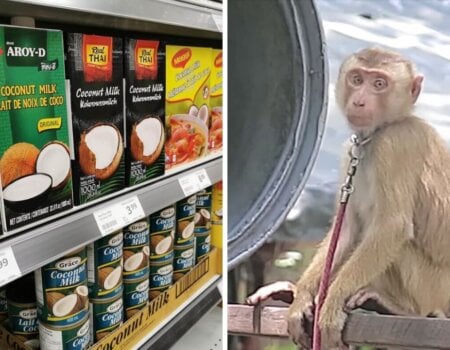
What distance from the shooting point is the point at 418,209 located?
816 millimetres

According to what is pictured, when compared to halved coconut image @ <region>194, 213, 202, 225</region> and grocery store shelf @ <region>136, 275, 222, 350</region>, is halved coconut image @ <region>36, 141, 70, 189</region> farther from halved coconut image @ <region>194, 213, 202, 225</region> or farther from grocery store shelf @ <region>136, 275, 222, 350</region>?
halved coconut image @ <region>194, 213, 202, 225</region>

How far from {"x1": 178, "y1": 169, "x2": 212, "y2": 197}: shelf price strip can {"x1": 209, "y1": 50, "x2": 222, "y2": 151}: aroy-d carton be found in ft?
0.38

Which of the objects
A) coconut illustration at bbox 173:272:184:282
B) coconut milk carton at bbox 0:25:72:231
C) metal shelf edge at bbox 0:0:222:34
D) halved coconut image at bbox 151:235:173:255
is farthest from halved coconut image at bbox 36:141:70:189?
coconut illustration at bbox 173:272:184:282

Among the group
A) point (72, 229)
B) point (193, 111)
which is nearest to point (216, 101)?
point (193, 111)

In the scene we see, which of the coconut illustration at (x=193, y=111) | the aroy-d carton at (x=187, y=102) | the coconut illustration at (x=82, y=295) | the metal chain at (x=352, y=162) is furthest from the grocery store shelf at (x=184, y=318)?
the metal chain at (x=352, y=162)

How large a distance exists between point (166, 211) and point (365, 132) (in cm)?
85

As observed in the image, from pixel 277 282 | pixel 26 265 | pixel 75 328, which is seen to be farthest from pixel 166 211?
pixel 277 282

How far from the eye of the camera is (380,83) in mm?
806

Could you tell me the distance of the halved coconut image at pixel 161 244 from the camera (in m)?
1.59

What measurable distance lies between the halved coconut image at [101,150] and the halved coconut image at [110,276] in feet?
0.69

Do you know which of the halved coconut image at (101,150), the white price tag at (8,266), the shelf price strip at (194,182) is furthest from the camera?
the shelf price strip at (194,182)

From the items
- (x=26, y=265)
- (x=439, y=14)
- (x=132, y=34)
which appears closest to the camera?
(x=439, y=14)

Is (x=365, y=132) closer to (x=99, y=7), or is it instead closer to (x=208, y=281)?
(x=99, y=7)

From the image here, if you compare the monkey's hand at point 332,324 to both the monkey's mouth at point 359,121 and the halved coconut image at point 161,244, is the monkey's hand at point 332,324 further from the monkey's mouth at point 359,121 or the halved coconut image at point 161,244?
the halved coconut image at point 161,244
